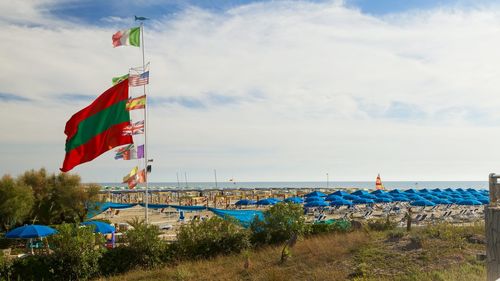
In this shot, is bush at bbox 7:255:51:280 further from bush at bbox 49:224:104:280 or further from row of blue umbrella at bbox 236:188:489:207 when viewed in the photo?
row of blue umbrella at bbox 236:188:489:207

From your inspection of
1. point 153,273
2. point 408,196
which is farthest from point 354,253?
point 408,196

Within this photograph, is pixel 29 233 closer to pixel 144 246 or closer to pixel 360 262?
pixel 144 246

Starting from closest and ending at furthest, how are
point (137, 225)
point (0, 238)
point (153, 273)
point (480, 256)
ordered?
point (480, 256) → point (153, 273) → point (137, 225) → point (0, 238)

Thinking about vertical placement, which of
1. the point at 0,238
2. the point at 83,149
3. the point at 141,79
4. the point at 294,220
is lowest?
the point at 0,238

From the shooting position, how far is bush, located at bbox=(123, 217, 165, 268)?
50.0ft

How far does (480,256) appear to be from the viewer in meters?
11.5

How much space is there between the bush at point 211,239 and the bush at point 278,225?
66cm

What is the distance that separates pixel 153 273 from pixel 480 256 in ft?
29.9

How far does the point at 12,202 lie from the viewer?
88.2ft

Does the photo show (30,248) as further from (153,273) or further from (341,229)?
(341,229)

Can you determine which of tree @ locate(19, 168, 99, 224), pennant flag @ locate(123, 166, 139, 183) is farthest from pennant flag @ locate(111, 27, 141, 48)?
tree @ locate(19, 168, 99, 224)

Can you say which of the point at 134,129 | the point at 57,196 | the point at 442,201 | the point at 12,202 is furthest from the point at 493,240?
the point at 442,201

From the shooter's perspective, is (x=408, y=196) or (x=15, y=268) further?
(x=408, y=196)

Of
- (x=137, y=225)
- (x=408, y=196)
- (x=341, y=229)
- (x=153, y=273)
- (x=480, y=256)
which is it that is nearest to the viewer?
(x=480, y=256)
